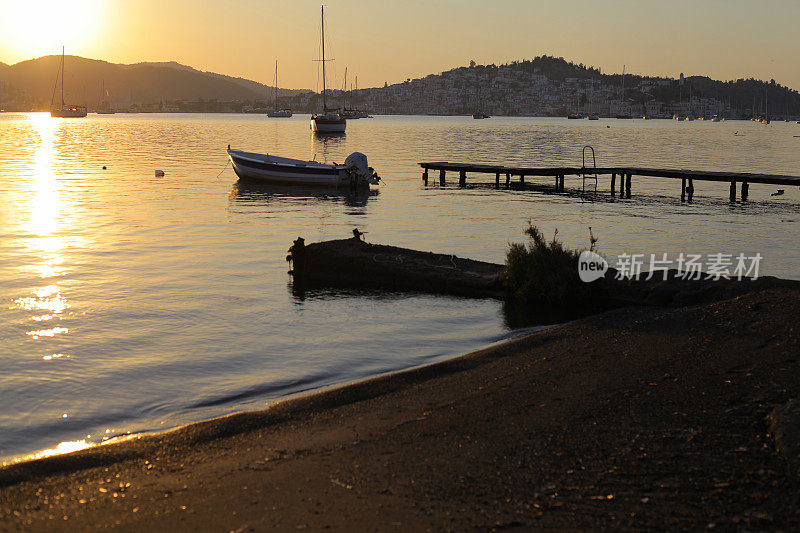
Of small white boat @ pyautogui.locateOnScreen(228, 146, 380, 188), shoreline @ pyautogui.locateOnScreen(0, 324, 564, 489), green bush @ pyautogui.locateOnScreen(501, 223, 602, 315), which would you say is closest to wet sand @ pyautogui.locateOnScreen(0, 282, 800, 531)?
shoreline @ pyautogui.locateOnScreen(0, 324, 564, 489)

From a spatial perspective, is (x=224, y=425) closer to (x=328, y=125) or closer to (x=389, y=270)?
(x=389, y=270)

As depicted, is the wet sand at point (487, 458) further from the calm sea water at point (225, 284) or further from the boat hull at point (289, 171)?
the boat hull at point (289, 171)

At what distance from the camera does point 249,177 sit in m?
45.7

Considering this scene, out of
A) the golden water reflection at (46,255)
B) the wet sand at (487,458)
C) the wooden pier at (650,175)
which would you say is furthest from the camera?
the wooden pier at (650,175)

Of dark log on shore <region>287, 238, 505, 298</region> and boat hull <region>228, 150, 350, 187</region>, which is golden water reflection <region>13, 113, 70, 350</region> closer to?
dark log on shore <region>287, 238, 505, 298</region>

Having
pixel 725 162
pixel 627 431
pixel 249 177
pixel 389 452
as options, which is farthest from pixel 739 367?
pixel 725 162

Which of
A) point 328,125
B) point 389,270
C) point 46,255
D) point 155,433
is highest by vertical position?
point 328,125

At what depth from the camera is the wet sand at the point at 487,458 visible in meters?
5.89

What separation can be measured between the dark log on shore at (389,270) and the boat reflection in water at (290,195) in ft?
58.6

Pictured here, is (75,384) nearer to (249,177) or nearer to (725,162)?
(249,177)

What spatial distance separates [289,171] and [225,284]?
87.4 feet

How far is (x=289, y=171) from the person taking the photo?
4403 centimetres

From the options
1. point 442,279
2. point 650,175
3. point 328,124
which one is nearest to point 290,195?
point 650,175

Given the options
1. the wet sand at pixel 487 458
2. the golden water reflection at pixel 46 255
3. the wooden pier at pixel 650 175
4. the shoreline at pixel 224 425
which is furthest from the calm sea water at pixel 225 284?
the wet sand at pixel 487 458
